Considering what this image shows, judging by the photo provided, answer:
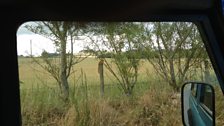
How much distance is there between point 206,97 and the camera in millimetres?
1688

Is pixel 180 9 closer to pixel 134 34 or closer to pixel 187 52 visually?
pixel 134 34

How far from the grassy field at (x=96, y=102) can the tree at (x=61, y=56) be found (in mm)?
37

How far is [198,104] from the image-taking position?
1702mm

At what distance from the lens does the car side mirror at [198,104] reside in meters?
1.66

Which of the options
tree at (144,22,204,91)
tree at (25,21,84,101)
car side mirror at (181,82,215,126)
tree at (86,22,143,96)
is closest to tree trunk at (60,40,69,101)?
tree at (25,21,84,101)

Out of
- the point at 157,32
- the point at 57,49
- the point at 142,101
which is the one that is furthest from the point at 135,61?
the point at 57,49

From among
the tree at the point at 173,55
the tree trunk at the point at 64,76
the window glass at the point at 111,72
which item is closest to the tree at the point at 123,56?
the window glass at the point at 111,72

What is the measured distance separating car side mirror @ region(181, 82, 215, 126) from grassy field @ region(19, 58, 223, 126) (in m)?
0.60

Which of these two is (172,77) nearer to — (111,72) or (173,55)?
(173,55)

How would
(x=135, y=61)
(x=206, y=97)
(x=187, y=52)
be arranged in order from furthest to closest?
(x=135, y=61)
(x=187, y=52)
(x=206, y=97)

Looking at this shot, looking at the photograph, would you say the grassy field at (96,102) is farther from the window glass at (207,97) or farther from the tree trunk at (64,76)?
the window glass at (207,97)

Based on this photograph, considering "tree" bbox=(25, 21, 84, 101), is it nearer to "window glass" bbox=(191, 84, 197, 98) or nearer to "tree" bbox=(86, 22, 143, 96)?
"tree" bbox=(86, 22, 143, 96)

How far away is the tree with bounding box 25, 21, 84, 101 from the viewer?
200 centimetres

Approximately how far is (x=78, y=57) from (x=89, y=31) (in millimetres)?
467
